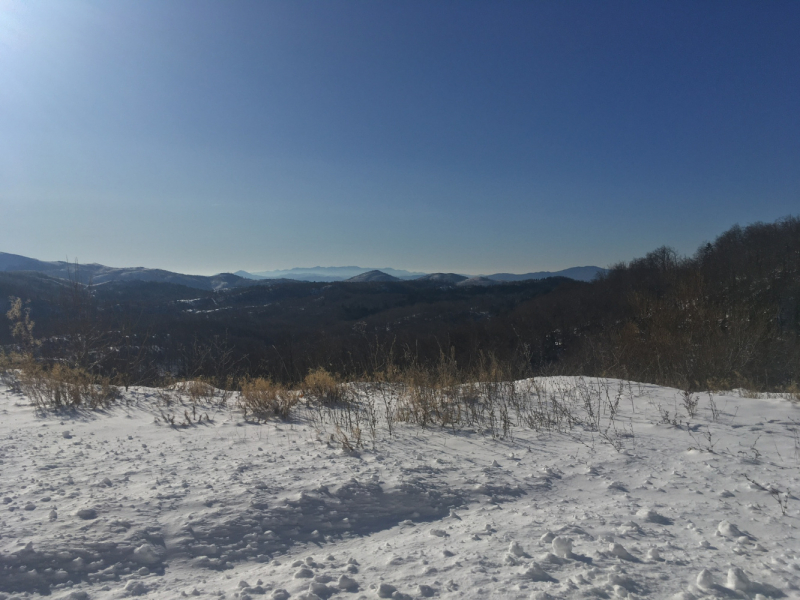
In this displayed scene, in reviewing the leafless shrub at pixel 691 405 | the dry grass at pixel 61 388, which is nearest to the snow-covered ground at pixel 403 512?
the leafless shrub at pixel 691 405

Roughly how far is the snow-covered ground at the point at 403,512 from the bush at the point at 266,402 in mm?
628

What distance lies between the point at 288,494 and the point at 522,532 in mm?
1603

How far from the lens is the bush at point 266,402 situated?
5.26 meters

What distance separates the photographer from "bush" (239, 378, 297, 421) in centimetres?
526

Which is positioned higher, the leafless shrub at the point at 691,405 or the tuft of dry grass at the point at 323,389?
the leafless shrub at the point at 691,405

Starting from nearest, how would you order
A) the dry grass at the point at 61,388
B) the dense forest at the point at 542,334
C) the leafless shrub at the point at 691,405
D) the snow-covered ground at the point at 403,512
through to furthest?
the snow-covered ground at the point at 403,512
the leafless shrub at the point at 691,405
the dry grass at the point at 61,388
the dense forest at the point at 542,334

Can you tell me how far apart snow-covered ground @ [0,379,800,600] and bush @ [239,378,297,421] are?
0.63 metres

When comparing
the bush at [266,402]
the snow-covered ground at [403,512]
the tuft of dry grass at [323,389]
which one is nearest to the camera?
the snow-covered ground at [403,512]

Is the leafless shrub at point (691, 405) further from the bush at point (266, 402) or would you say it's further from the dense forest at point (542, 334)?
the bush at point (266, 402)

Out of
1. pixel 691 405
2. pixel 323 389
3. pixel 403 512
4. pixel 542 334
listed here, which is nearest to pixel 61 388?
pixel 323 389

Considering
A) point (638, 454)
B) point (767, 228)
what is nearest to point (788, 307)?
point (638, 454)

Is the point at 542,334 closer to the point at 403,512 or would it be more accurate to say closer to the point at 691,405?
the point at 691,405

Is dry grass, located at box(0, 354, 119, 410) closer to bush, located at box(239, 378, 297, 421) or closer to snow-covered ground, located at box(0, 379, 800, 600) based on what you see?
snow-covered ground, located at box(0, 379, 800, 600)

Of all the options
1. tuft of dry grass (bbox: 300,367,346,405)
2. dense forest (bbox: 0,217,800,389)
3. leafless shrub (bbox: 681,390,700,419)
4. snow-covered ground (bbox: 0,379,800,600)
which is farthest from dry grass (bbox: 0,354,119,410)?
leafless shrub (bbox: 681,390,700,419)
